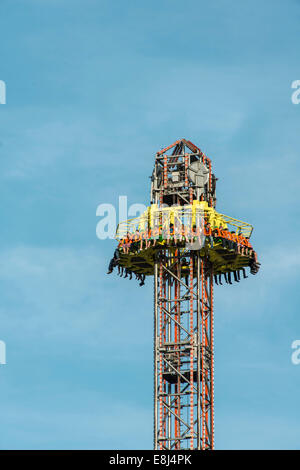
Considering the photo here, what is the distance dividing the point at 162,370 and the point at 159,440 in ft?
26.2

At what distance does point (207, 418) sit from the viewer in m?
197
